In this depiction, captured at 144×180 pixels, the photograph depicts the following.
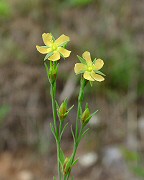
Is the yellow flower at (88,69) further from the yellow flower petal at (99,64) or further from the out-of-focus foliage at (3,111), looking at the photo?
the out-of-focus foliage at (3,111)

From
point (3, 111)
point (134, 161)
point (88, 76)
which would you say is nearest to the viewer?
point (88, 76)

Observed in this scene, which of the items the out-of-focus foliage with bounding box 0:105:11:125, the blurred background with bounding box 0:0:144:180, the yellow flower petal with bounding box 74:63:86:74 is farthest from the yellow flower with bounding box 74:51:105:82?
A: the out-of-focus foliage with bounding box 0:105:11:125

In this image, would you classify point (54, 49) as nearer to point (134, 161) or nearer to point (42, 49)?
point (42, 49)

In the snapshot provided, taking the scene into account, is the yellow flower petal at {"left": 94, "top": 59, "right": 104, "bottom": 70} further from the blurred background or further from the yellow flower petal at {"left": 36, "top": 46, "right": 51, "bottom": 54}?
the blurred background

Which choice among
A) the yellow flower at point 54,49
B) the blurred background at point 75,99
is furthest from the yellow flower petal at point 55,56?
the blurred background at point 75,99

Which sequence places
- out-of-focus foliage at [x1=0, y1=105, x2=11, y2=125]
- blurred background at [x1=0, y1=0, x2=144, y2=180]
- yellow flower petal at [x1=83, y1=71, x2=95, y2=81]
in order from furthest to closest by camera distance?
out-of-focus foliage at [x1=0, y1=105, x2=11, y2=125] < blurred background at [x1=0, y1=0, x2=144, y2=180] < yellow flower petal at [x1=83, y1=71, x2=95, y2=81]

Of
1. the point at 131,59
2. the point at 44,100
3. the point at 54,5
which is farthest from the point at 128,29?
the point at 44,100

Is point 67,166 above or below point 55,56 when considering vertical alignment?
below

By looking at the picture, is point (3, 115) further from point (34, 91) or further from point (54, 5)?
point (54, 5)

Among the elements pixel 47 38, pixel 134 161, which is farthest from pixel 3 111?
pixel 47 38

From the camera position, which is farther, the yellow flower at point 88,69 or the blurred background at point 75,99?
the blurred background at point 75,99
